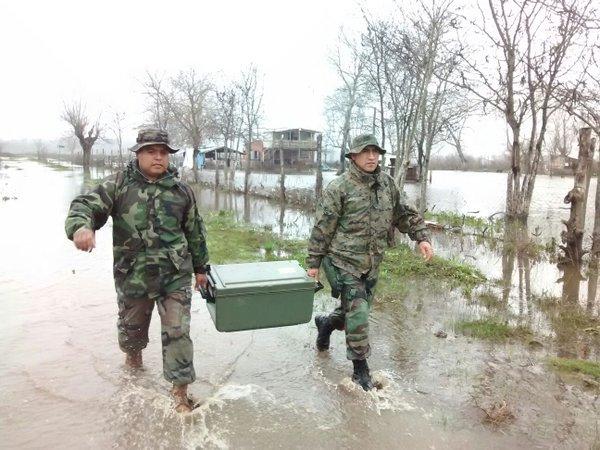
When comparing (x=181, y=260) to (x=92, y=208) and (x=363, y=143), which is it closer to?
(x=92, y=208)

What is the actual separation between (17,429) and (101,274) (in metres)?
4.16

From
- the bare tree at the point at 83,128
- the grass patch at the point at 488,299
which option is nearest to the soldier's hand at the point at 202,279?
the grass patch at the point at 488,299

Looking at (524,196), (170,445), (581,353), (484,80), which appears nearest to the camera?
(170,445)

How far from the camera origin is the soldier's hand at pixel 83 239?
9.46 ft

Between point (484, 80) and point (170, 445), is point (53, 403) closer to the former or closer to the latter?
point (170, 445)

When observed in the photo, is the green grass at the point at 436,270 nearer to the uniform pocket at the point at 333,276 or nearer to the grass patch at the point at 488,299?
the grass patch at the point at 488,299

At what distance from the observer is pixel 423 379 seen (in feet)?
13.1

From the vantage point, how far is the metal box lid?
350 centimetres

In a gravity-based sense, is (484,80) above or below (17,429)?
above

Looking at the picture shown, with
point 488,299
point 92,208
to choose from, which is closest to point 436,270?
point 488,299

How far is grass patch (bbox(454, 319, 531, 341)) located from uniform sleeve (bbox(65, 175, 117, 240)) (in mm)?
3642

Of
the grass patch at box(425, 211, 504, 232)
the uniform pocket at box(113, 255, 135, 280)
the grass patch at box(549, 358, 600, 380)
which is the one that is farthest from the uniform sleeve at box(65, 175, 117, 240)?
the grass patch at box(425, 211, 504, 232)

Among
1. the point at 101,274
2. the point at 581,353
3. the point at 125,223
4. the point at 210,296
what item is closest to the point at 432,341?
the point at 581,353

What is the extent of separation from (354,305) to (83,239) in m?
1.99
